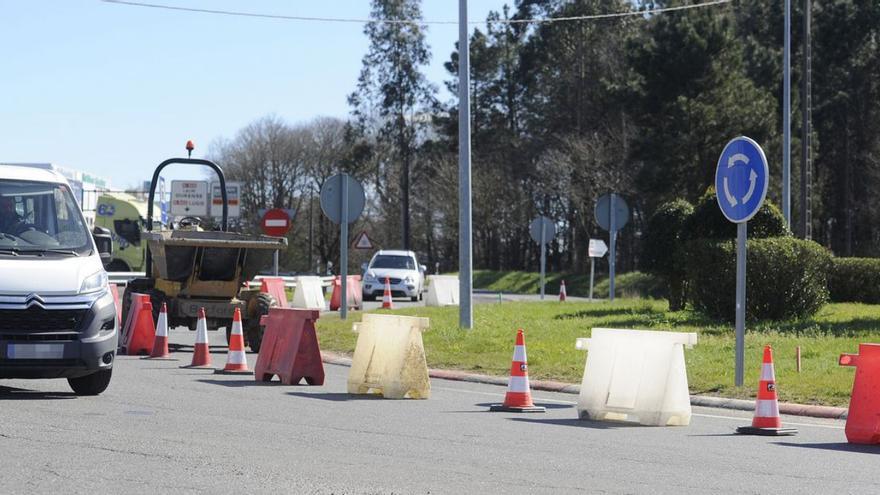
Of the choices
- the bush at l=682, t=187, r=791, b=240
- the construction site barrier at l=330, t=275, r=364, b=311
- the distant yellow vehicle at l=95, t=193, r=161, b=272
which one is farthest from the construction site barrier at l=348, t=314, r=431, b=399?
the distant yellow vehicle at l=95, t=193, r=161, b=272

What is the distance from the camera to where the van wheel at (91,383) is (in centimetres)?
1341

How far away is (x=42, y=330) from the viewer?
1259 centimetres

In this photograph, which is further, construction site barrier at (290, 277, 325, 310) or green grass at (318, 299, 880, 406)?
construction site barrier at (290, 277, 325, 310)

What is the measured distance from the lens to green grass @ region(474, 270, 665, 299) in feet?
175

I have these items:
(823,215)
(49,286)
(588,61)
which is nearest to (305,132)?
(588,61)

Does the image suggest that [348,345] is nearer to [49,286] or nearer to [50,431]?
[49,286]

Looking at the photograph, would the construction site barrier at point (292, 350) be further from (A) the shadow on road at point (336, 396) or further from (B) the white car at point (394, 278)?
(B) the white car at point (394, 278)

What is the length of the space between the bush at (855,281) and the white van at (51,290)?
932 inches

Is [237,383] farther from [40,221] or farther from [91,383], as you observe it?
[40,221]

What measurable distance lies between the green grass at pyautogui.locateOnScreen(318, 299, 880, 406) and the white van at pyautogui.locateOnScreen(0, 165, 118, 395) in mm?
6041

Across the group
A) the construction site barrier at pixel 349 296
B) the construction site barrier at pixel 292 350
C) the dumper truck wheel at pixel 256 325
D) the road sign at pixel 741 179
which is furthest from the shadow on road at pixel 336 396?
the construction site barrier at pixel 349 296

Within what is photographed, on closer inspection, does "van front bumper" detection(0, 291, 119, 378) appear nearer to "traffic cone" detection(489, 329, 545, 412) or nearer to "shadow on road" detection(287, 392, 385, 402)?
"shadow on road" detection(287, 392, 385, 402)

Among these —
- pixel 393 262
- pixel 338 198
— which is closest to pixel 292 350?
pixel 338 198

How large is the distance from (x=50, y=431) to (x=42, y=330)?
2.26 metres
